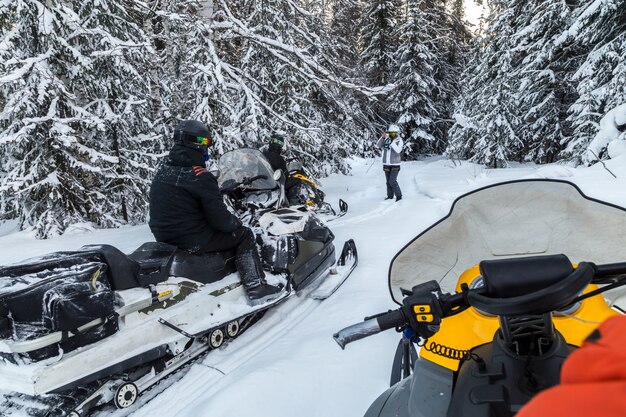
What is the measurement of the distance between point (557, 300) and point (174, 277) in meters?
3.06

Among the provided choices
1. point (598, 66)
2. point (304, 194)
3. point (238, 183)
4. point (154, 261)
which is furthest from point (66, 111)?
point (598, 66)

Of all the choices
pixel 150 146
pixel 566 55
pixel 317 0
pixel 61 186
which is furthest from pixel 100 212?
pixel 566 55

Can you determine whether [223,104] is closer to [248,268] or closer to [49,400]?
[248,268]

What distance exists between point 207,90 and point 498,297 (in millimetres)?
7485

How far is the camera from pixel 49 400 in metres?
2.53

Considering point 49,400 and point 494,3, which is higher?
point 494,3

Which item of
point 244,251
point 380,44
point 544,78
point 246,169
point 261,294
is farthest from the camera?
point 380,44

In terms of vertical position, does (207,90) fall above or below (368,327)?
above

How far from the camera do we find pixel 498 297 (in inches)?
40.7

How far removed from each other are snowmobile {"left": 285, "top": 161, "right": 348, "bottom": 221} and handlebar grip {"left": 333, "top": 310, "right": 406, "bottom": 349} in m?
5.98

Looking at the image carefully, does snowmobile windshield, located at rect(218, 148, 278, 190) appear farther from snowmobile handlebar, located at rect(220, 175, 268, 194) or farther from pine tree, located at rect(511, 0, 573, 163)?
pine tree, located at rect(511, 0, 573, 163)

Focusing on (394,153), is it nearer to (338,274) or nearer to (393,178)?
(393,178)

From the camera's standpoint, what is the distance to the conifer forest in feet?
23.6

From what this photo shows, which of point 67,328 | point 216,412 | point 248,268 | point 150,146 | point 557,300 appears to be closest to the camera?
point 557,300
